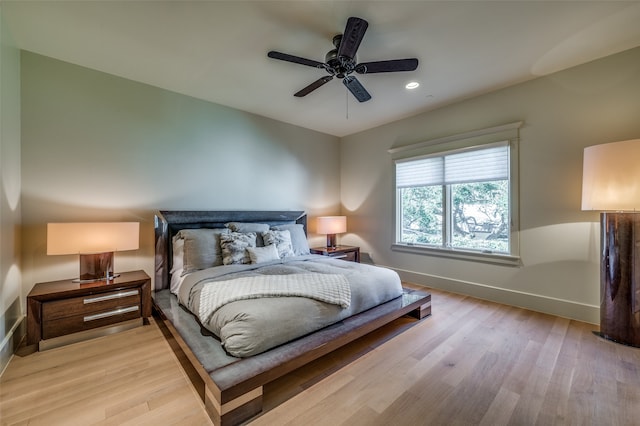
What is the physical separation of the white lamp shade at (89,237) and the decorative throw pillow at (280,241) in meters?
1.44

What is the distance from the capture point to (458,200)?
388 centimetres

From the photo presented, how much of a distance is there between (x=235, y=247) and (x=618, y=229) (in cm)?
380

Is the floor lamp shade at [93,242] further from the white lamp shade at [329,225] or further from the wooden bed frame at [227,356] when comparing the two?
the white lamp shade at [329,225]

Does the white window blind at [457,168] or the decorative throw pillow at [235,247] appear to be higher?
the white window blind at [457,168]

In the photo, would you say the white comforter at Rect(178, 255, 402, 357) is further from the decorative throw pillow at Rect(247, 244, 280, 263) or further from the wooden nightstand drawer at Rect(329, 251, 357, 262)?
the wooden nightstand drawer at Rect(329, 251, 357, 262)

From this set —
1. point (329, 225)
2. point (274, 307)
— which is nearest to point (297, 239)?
point (329, 225)

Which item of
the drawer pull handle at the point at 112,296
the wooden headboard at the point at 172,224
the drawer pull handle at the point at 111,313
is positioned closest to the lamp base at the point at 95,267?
the drawer pull handle at the point at 112,296

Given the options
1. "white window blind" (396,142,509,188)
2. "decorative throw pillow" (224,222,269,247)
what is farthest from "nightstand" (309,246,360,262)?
"white window blind" (396,142,509,188)

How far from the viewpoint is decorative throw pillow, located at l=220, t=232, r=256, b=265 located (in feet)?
10.2

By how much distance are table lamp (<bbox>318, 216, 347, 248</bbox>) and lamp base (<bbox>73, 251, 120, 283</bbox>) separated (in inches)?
116

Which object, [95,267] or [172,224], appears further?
[172,224]

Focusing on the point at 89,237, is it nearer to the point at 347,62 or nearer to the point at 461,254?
the point at 347,62

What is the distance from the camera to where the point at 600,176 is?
7.93 ft

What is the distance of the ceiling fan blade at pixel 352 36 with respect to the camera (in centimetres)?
185
